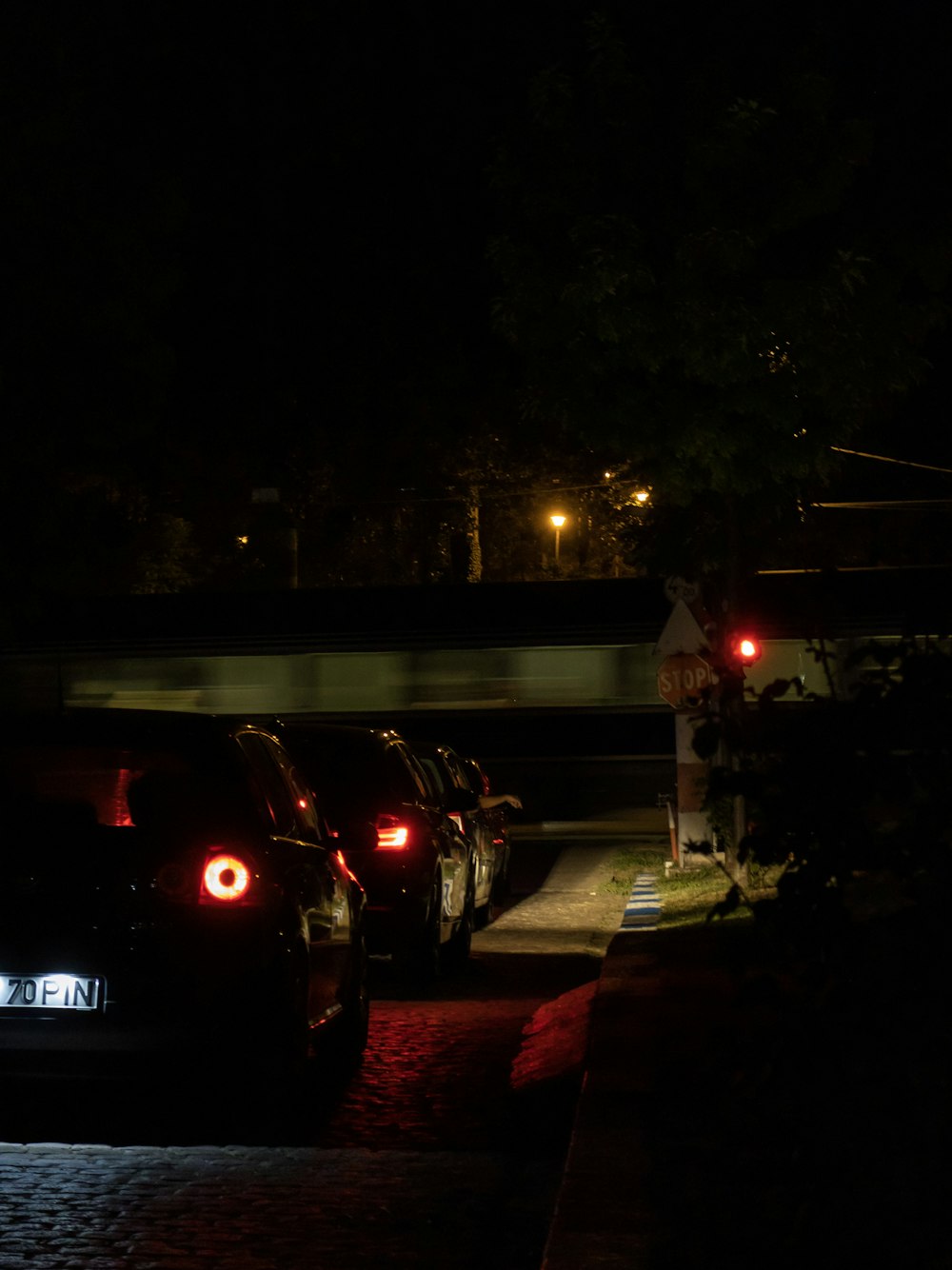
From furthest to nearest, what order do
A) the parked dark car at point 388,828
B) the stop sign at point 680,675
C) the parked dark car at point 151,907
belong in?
the stop sign at point 680,675 → the parked dark car at point 388,828 → the parked dark car at point 151,907

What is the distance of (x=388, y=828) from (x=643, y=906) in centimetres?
565

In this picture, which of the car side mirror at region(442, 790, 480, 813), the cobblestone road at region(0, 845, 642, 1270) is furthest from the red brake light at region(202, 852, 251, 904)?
the car side mirror at region(442, 790, 480, 813)

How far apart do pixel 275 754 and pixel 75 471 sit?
1242 inches

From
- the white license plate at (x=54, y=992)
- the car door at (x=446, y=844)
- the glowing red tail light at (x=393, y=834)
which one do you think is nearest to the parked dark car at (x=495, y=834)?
the car door at (x=446, y=844)

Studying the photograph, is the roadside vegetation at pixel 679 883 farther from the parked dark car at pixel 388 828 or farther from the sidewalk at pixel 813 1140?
the sidewalk at pixel 813 1140

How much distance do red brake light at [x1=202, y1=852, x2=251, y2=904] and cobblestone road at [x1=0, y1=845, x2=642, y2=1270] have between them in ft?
3.00

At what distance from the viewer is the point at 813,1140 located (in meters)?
4.18

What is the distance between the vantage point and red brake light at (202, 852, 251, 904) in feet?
22.6

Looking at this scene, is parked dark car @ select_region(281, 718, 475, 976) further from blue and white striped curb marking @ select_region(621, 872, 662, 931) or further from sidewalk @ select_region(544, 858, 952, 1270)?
sidewalk @ select_region(544, 858, 952, 1270)

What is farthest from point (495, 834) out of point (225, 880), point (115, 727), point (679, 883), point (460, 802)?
point (225, 880)

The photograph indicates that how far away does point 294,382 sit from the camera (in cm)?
4491

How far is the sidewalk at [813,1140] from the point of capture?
3945 millimetres

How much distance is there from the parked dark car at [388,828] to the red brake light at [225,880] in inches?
171

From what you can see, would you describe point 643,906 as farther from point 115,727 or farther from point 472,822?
point 115,727
